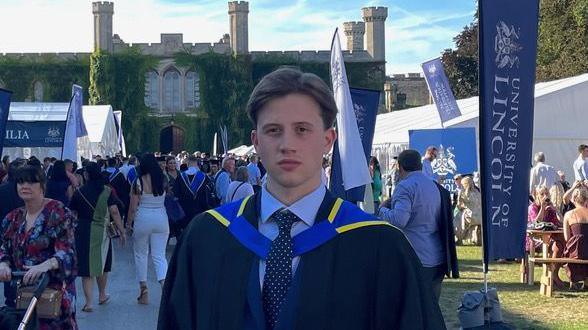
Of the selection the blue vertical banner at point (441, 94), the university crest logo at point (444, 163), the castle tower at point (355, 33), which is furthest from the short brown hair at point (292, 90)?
the castle tower at point (355, 33)

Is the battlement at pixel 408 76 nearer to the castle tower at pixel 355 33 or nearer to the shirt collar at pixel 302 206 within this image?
the castle tower at pixel 355 33

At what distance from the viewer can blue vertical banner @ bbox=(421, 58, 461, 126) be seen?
1930 centimetres

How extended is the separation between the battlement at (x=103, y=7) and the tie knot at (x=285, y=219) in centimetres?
6951

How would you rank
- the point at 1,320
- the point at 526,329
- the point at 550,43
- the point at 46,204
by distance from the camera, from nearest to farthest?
the point at 1,320 → the point at 46,204 → the point at 526,329 → the point at 550,43

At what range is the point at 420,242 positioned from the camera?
7.62 metres

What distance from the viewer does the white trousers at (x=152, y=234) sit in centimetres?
1050

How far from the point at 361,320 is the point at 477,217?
14644 mm

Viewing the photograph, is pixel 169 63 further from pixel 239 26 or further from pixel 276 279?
pixel 276 279

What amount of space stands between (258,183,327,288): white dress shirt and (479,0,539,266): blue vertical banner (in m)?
3.48

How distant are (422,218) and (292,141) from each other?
493 cm

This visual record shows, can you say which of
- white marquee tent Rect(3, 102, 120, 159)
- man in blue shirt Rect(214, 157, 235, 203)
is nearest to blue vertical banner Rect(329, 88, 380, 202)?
man in blue shirt Rect(214, 157, 235, 203)

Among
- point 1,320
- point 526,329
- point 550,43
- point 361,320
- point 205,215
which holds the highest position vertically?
point 550,43

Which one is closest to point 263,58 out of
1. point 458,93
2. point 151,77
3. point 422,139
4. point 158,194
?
point 151,77

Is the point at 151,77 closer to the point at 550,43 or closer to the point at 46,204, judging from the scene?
the point at 550,43
